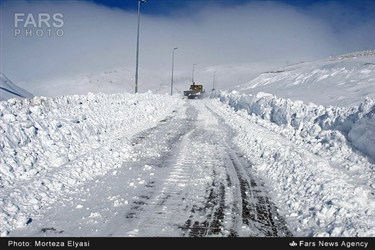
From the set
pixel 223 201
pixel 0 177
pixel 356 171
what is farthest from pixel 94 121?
pixel 356 171

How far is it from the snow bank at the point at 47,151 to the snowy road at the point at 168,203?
385 millimetres

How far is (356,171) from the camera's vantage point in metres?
8.56

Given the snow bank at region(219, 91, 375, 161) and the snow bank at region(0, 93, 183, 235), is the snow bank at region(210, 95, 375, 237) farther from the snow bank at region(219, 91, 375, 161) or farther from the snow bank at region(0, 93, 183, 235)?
the snow bank at region(0, 93, 183, 235)

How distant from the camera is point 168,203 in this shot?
639 centimetres

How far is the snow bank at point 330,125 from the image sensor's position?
984cm

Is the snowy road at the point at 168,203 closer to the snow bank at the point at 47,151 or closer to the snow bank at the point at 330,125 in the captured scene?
the snow bank at the point at 47,151

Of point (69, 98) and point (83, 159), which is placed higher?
point (69, 98)

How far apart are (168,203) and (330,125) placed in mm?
8714
